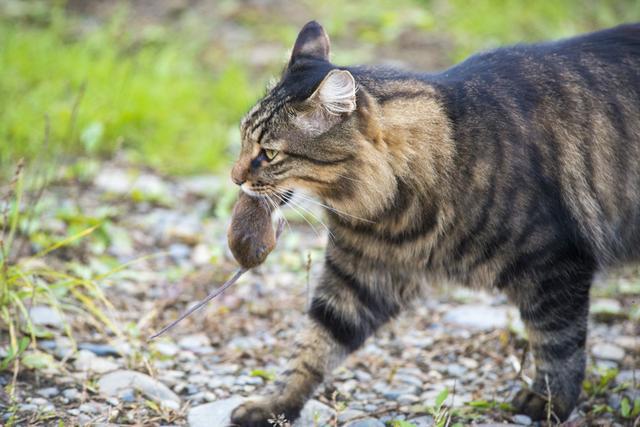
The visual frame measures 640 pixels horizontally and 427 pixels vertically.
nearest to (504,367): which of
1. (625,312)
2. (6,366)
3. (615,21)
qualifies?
(625,312)

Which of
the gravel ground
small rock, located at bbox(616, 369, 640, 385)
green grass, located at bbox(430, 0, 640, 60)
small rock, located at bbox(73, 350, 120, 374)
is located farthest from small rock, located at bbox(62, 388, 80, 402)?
green grass, located at bbox(430, 0, 640, 60)

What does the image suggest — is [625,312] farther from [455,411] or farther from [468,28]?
[468,28]

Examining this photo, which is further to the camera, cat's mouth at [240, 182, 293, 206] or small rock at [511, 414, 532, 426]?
small rock at [511, 414, 532, 426]

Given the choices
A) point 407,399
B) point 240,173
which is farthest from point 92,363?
point 407,399

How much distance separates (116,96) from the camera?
17.3ft

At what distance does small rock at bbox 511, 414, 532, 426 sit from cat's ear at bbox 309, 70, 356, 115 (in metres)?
1.22

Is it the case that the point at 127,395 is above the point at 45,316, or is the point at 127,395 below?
below

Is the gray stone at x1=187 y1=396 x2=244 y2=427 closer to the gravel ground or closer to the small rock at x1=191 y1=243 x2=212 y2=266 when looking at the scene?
the gravel ground

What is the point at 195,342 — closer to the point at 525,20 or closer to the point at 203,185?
the point at 203,185

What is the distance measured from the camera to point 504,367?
336 cm

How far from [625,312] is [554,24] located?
11.7 feet

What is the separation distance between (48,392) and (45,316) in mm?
561

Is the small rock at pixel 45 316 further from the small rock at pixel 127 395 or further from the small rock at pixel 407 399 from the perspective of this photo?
the small rock at pixel 407 399

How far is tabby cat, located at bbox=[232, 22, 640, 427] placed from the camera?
270cm
